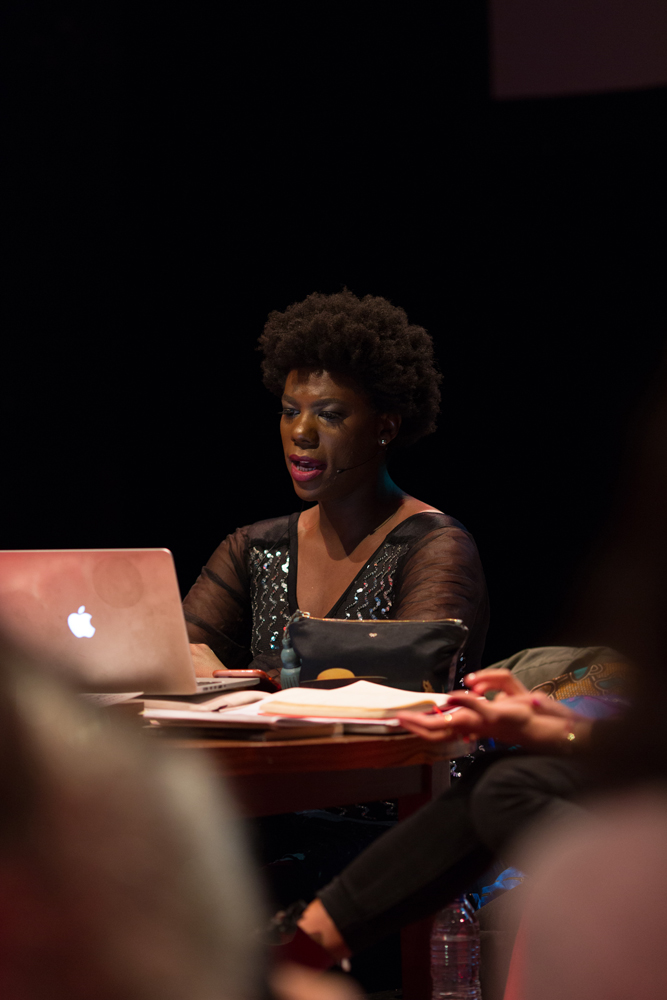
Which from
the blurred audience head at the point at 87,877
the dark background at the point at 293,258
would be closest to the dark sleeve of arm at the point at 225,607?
Answer: the dark background at the point at 293,258

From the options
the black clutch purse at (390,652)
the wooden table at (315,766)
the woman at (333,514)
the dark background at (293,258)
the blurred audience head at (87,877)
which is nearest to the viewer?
the blurred audience head at (87,877)

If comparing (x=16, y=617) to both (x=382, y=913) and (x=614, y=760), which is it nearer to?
(x=382, y=913)

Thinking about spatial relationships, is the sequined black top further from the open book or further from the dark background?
the dark background

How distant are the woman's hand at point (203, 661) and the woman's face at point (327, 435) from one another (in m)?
0.55

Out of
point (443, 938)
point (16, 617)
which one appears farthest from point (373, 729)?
point (443, 938)

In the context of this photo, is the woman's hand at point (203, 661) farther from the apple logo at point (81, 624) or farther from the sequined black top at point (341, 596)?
the apple logo at point (81, 624)

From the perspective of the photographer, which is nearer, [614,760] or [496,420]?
[614,760]

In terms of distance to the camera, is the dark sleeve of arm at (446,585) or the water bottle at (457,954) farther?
the dark sleeve of arm at (446,585)

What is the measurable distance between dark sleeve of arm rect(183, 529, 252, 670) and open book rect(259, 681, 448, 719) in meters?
1.22

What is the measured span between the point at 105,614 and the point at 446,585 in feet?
3.52

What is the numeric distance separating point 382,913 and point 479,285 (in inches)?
101

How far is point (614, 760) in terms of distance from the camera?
1.20 meters

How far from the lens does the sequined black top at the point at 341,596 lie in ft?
7.70

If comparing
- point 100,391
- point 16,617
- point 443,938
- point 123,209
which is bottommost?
point 443,938
